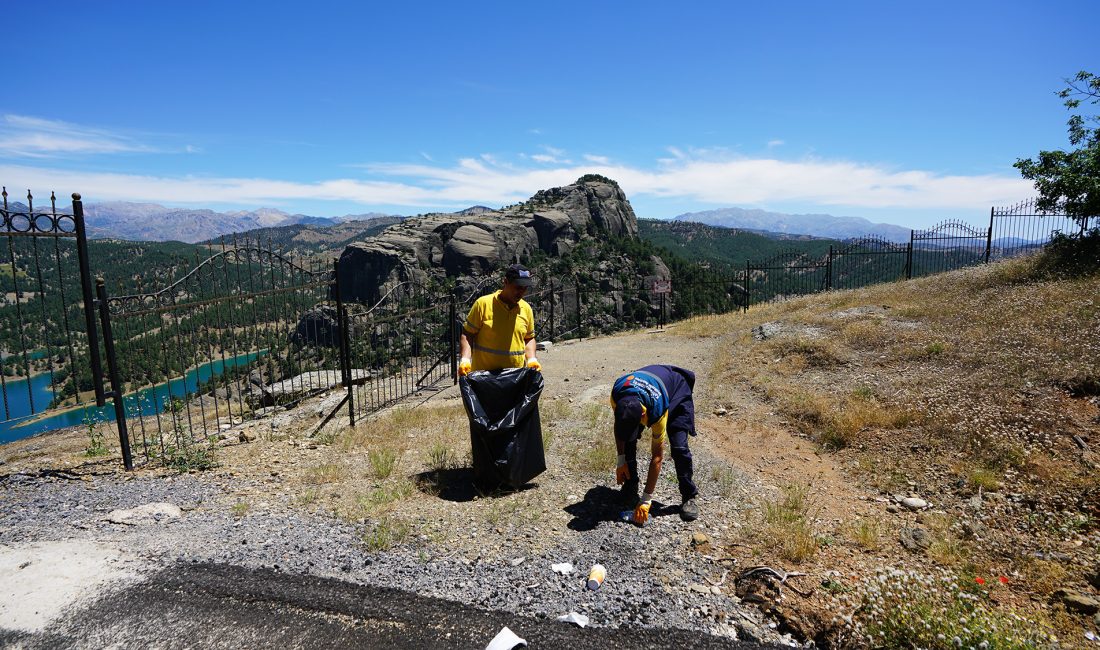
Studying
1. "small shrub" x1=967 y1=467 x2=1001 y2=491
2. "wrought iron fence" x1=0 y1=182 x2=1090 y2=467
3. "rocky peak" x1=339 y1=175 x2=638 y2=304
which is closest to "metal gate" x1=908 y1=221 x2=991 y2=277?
"wrought iron fence" x1=0 y1=182 x2=1090 y2=467

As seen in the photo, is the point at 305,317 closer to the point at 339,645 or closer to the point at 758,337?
the point at 339,645

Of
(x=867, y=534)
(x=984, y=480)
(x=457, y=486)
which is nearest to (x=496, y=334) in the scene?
(x=457, y=486)

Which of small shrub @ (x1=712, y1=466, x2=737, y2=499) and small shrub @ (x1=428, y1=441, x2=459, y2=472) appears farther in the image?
small shrub @ (x1=428, y1=441, x2=459, y2=472)

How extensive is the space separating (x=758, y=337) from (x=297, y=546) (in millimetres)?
10778

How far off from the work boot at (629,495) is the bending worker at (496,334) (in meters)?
1.31

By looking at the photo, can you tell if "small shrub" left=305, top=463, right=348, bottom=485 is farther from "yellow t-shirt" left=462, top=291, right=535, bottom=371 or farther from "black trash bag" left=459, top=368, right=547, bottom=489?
"yellow t-shirt" left=462, top=291, right=535, bottom=371

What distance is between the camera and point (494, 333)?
5.07 metres

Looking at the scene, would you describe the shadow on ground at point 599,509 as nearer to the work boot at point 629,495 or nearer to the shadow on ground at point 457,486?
the work boot at point 629,495

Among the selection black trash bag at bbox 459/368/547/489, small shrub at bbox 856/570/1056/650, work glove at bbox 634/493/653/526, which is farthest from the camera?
black trash bag at bbox 459/368/547/489

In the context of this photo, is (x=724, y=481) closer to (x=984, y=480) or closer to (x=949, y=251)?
(x=984, y=480)

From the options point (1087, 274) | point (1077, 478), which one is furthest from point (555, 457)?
point (1087, 274)

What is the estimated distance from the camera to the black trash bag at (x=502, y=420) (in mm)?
4887

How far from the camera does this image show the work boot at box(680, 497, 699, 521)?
14.8 ft

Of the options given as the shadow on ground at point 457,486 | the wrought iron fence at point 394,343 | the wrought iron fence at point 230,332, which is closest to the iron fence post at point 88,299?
the wrought iron fence at point 230,332
